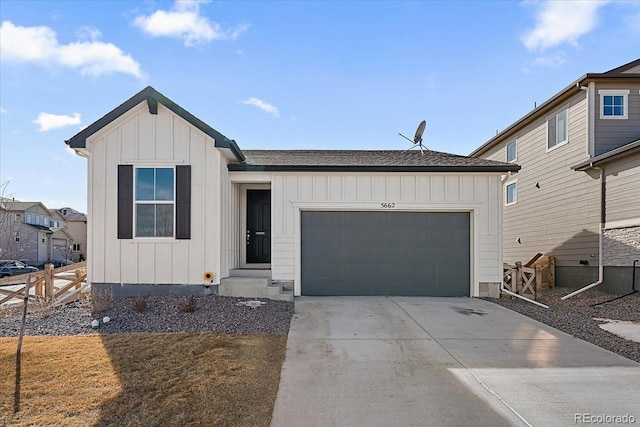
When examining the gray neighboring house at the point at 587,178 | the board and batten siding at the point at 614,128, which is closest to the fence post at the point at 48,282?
the gray neighboring house at the point at 587,178

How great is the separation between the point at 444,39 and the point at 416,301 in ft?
23.8

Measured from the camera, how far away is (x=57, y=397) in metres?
4.18

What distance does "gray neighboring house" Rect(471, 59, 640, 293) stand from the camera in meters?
11.8

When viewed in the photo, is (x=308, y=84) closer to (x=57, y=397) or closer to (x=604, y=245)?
(x=604, y=245)

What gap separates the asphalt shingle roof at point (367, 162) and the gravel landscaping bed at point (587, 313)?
3282mm

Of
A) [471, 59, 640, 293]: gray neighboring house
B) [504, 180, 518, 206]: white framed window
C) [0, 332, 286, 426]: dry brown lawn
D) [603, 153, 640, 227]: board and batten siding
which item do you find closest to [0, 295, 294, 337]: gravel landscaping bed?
[0, 332, 286, 426]: dry brown lawn

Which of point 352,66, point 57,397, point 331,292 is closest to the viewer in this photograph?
point 57,397

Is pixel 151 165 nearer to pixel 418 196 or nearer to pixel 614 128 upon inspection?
pixel 418 196

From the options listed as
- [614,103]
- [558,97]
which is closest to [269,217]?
[558,97]

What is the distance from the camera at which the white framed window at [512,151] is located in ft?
57.6

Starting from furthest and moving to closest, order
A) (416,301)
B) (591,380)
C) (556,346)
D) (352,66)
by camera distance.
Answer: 1. (352,66)
2. (416,301)
3. (556,346)
4. (591,380)

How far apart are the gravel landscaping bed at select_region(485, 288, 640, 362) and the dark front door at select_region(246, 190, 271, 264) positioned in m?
5.70

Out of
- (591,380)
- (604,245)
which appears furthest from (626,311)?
(591,380)

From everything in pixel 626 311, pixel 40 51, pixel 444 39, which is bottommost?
pixel 626 311
